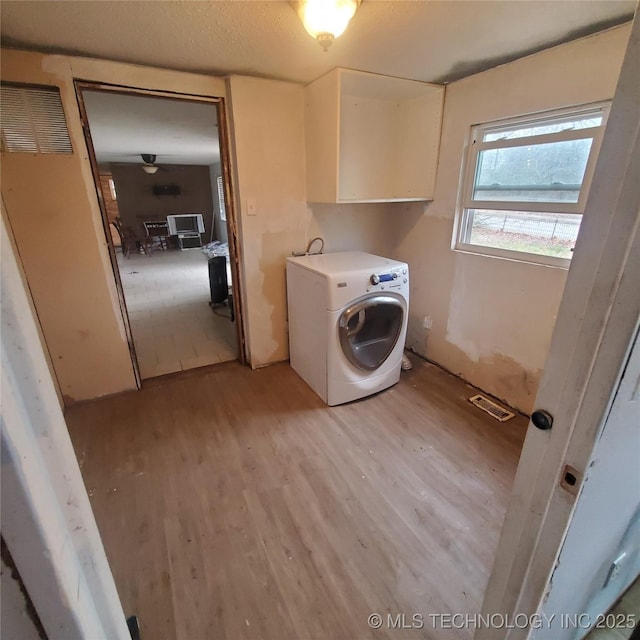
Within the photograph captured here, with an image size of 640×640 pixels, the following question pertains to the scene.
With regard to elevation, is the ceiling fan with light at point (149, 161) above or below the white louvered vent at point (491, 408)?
above

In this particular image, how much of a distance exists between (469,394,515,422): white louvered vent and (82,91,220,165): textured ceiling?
2.83 meters

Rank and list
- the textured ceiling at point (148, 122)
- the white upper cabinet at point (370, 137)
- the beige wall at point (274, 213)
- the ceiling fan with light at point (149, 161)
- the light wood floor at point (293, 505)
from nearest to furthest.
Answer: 1. the light wood floor at point (293, 505)
2. the white upper cabinet at point (370, 137)
3. the beige wall at point (274, 213)
4. the textured ceiling at point (148, 122)
5. the ceiling fan with light at point (149, 161)

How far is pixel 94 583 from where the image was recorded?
486 mm

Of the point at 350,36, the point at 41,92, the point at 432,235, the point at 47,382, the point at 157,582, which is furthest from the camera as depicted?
the point at 432,235

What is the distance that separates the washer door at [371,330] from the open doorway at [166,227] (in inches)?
42.9

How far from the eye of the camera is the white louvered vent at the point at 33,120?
1855 mm

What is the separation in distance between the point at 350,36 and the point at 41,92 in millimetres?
1708

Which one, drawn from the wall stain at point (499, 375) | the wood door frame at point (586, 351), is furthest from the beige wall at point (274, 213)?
the wood door frame at point (586, 351)

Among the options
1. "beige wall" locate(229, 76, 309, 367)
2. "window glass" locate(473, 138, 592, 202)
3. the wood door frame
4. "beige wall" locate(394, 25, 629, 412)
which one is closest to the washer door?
"beige wall" locate(394, 25, 629, 412)

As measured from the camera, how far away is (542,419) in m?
0.67

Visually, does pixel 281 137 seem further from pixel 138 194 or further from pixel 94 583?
pixel 138 194

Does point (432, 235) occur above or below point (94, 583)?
above

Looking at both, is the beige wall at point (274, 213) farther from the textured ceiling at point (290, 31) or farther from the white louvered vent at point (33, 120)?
the white louvered vent at point (33, 120)

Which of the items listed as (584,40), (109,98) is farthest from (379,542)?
(109,98)
